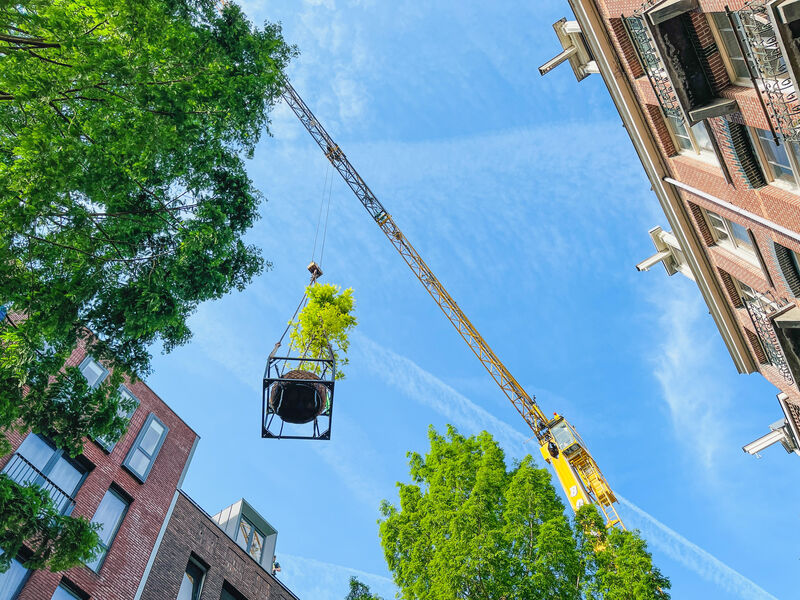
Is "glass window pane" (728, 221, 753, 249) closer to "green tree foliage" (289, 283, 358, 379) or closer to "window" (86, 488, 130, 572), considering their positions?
"green tree foliage" (289, 283, 358, 379)

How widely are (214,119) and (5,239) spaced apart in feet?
11.8

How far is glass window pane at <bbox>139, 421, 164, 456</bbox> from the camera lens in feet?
67.8

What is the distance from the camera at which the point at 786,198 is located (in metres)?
11.5

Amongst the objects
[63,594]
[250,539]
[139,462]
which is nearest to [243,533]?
[250,539]

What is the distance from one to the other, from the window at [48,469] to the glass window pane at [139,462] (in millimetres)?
1968

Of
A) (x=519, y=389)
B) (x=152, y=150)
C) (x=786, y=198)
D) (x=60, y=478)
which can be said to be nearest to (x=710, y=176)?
(x=786, y=198)

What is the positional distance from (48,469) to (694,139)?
19.2m

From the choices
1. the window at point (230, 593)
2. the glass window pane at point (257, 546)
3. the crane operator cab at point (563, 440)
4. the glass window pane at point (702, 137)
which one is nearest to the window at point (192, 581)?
the window at point (230, 593)

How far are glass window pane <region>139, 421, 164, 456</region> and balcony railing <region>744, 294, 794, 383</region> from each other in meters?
18.9

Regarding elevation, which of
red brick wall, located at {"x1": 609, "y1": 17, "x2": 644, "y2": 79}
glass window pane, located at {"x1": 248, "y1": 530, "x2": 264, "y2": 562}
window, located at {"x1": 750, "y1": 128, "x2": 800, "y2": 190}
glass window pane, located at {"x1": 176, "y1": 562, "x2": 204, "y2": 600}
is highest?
red brick wall, located at {"x1": 609, "y1": 17, "x2": 644, "y2": 79}

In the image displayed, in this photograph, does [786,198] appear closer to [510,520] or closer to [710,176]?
[710,176]

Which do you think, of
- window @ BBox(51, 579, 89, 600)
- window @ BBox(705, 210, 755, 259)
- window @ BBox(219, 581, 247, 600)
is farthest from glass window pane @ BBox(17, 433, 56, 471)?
window @ BBox(705, 210, 755, 259)

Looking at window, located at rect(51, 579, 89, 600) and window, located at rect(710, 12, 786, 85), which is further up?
window, located at rect(710, 12, 786, 85)

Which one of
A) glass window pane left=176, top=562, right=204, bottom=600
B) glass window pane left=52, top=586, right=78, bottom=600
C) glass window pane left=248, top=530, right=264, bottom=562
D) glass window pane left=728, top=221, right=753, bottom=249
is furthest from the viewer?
glass window pane left=248, top=530, right=264, bottom=562
